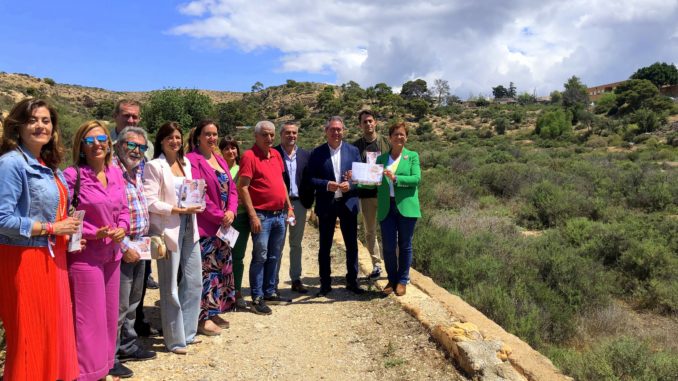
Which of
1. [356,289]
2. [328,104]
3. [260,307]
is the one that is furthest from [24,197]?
[328,104]

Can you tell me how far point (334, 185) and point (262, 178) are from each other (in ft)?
2.59

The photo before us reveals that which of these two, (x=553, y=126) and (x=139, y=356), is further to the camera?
(x=553, y=126)

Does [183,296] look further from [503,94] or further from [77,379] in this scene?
[503,94]

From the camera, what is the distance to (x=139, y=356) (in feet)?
12.1

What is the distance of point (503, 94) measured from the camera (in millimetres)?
84750

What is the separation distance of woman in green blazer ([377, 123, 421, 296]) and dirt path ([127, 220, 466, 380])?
56 cm

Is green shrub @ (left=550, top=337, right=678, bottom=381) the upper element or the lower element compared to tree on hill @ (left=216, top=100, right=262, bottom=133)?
lower

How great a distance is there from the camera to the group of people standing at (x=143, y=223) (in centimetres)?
253

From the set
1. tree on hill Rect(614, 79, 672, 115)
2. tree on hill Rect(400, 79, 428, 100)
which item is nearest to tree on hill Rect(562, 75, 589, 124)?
tree on hill Rect(614, 79, 672, 115)

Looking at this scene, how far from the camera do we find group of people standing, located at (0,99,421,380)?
8.29ft

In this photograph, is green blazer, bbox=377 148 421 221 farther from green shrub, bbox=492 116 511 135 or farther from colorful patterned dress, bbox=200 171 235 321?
green shrub, bbox=492 116 511 135

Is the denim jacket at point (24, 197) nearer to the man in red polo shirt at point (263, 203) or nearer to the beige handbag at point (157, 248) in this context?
the beige handbag at point (157, 248)

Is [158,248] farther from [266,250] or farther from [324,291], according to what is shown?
[324,291]

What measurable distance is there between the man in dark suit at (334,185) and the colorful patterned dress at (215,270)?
4.02 feet
